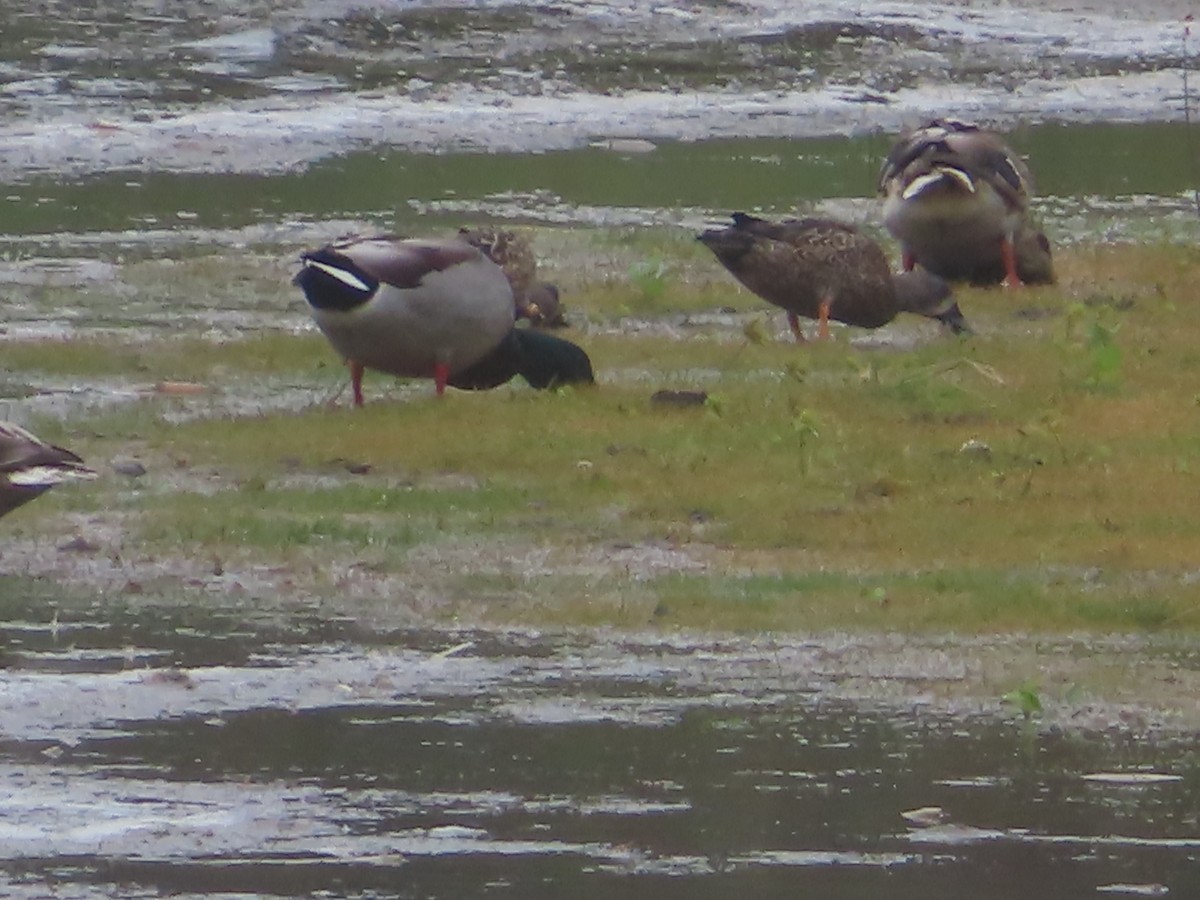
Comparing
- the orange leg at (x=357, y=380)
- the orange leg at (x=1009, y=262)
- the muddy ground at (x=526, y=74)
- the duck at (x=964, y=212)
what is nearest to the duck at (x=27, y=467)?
the orange leg at (x=357, y=380)

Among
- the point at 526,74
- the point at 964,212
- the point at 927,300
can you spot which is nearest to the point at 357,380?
the point at 927,300

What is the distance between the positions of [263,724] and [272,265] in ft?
28.7

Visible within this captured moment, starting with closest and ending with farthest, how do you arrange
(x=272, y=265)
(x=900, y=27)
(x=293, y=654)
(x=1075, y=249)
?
(x=293, y=654)
(x=272, y=265)
(x=1075, y=249)
(x=900, y=27)

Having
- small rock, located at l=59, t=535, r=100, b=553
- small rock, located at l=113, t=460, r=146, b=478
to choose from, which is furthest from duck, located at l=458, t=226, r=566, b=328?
small rock, located at l=59, t=535, r=100, b=553

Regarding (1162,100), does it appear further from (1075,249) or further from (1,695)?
(1,695)

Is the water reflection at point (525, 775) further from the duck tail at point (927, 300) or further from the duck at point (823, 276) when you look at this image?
the duck tail at point (927, 300)

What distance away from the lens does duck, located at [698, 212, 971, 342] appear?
13.7 m

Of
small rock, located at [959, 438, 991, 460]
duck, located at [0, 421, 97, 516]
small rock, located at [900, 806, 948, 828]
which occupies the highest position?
small rock, located at [900, 806, 948, 828]

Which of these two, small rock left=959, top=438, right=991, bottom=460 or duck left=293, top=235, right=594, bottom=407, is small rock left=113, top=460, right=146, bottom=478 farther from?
small rock left=959, top=438, right=991, bottom=460

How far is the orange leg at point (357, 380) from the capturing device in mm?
12016

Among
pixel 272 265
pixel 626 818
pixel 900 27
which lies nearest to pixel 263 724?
pixel 626 818

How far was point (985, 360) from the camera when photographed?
42.1 feet

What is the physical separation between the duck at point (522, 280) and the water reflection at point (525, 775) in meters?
5.94

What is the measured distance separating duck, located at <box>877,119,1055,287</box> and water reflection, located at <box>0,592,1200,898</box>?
7.87 m
